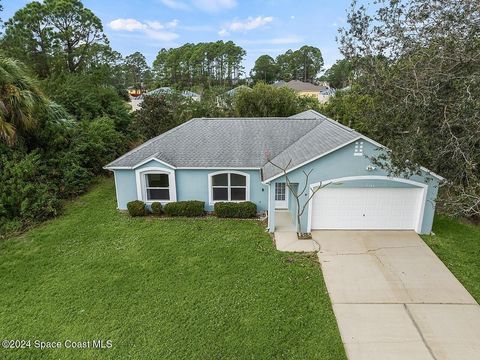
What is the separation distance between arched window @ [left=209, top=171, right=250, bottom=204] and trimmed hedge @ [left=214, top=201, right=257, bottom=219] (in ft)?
2.28

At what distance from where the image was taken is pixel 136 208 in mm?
14523

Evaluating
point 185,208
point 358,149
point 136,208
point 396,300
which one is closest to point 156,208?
point 136,208

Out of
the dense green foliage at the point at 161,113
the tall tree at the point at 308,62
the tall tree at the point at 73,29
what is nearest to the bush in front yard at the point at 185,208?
the dense green foliage at the point at 161,113

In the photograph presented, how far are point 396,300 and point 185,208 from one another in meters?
9.17

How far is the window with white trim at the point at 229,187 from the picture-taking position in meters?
15.0

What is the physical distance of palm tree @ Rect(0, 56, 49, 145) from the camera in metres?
12.8

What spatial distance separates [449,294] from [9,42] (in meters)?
38.7

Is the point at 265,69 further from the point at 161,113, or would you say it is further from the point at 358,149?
the point at 358,149

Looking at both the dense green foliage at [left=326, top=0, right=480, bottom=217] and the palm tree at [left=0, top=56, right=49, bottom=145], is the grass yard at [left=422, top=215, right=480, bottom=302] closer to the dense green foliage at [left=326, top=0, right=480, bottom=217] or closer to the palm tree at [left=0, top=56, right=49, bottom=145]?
the dense green foliage at [left=326, top=0, right=480, bottom=217]

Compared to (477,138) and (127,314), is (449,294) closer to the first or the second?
(477,138)

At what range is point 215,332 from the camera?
25.5 feet

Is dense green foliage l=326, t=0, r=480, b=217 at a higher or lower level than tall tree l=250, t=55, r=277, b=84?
lower

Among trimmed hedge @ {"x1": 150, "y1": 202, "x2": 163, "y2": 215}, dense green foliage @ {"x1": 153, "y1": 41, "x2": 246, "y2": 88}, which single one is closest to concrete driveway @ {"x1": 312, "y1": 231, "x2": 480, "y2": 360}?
trimmed hedge @ {"x1": 150, "y1": 202, "x2": 163, "y2": 215}

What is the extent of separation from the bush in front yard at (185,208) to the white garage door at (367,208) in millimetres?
5147
